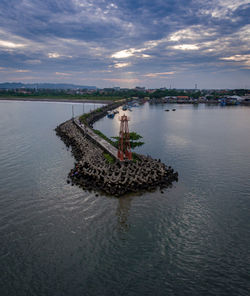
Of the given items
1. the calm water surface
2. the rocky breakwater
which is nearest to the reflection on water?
the calm water surface

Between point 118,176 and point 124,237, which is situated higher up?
point 118,176

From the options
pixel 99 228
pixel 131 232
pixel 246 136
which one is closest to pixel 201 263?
pixel 131 232

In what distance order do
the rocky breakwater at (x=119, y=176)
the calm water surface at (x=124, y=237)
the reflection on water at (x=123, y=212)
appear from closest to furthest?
1. the calm water surface at (x=124, y=237)
2. the reflection on water at (x=123, y=212)
3. the rocky breakwater at (x=119, y=176)

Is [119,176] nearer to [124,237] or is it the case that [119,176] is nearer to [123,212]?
[123,212]

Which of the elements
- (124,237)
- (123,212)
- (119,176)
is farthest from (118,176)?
(124,237)

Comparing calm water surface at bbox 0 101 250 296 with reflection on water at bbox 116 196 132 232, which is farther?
reflection on water at bbox 116 196 132 232

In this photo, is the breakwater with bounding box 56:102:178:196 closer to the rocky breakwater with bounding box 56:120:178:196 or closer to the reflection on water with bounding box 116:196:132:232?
the rocky breakwater with bounding box 56:120:178:196

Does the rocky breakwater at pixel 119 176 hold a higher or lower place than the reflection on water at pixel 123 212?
higher

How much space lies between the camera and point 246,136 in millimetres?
48812

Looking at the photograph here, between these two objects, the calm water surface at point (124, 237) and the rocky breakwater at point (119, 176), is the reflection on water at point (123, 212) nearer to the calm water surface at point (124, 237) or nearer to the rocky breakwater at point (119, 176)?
the calm water surface at point (124, 237)

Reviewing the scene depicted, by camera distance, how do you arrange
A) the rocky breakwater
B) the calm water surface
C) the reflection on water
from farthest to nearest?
1. the rocky breakwater
2. the reflection on water
3. the calm water surface

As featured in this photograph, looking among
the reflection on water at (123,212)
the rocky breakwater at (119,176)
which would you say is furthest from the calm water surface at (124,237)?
the rocky breakwater at (119,176)

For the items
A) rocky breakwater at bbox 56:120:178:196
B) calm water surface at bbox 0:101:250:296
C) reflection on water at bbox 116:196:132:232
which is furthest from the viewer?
rocky breakwater at bbox 56:120:178:196

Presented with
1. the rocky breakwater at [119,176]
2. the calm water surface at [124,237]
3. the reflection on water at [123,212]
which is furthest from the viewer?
the rocky breakwater at [119,176]
